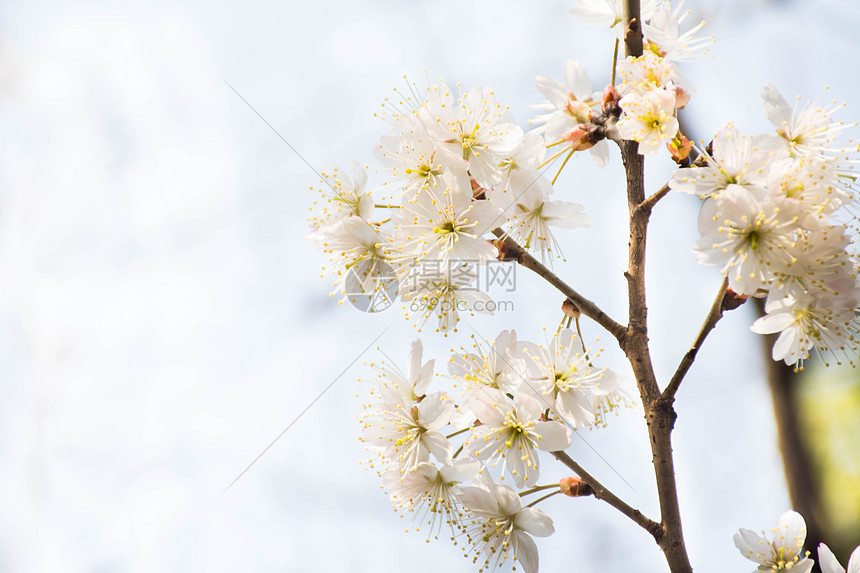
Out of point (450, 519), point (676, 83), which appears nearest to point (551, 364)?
point (450, 519)

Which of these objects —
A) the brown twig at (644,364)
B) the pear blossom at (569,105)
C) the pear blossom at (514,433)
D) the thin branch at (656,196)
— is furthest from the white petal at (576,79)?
the pear blossom at (514,433)

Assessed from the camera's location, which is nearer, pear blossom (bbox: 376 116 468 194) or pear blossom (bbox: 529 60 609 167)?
pear blossom (bbox: 376 116 468 194)

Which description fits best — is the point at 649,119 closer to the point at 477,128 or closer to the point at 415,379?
the point at 477,128

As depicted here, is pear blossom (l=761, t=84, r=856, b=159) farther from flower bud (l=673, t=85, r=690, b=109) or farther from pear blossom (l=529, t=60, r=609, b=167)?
pear blossom (l=529, t=60, r=609, b=167)

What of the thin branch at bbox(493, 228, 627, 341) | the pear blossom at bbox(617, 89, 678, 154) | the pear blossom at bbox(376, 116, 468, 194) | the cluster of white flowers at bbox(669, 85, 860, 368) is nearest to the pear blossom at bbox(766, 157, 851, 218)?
the cluster of white flowers at bbox(669, 85, 860, 368)

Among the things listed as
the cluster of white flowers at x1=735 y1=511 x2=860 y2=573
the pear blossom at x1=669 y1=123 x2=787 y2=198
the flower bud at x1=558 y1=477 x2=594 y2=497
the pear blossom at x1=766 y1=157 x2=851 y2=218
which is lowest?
the cluster of white flowers at x1=735 y1=511 x2=860 y2=573

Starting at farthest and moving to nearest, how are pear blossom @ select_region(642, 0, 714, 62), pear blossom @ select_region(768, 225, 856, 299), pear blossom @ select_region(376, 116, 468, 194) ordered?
pear blossom @ select_region(642, 0, 714, 62)
pear blossom @ select_region(376, 116, 468, 194)
pear blossom @ select_region(768, 225, 856, 299)

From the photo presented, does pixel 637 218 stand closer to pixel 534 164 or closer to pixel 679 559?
pixel 534 164
